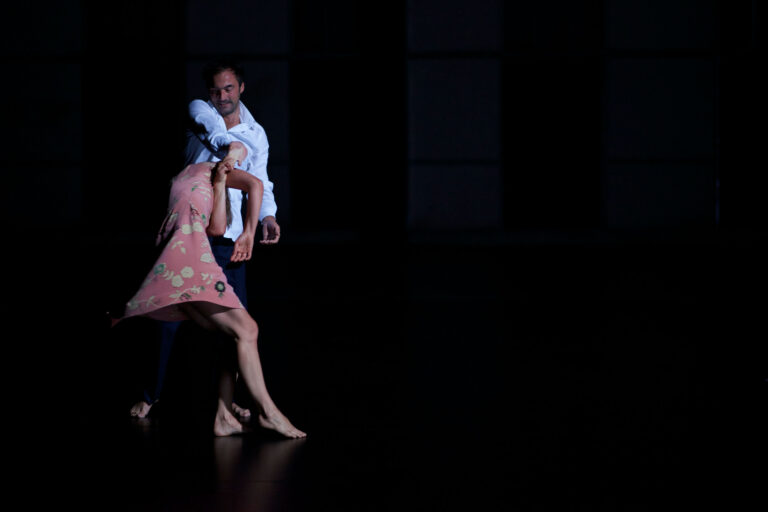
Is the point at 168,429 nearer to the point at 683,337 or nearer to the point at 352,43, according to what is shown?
A: the point at 683,337

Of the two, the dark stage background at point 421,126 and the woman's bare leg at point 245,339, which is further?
the dark stage background at point 421,126

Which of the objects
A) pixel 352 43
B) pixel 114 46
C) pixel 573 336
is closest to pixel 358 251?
pixel 352 43

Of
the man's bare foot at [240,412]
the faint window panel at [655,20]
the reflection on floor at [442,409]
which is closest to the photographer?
the reflection on floor at [442,409]

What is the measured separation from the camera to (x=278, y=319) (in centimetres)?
830

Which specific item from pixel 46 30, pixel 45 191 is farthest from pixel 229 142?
pixel 46 30

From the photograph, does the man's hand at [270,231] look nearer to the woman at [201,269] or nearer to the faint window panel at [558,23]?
the woman at [201,269]

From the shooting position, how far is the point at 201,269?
4301 mm

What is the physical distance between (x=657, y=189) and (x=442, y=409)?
11.3 m

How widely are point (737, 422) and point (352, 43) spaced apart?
12.0 m

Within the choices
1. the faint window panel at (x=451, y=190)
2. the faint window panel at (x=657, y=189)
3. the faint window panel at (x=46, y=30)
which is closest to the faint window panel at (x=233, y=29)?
the faint window panel at (x=46, y=30)

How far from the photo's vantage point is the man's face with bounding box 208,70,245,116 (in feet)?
15.5

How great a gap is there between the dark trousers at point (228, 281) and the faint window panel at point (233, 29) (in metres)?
11.2

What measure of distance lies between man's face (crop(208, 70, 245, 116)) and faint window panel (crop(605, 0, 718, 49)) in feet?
38.8

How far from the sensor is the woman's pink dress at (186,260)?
4258 millimetres
